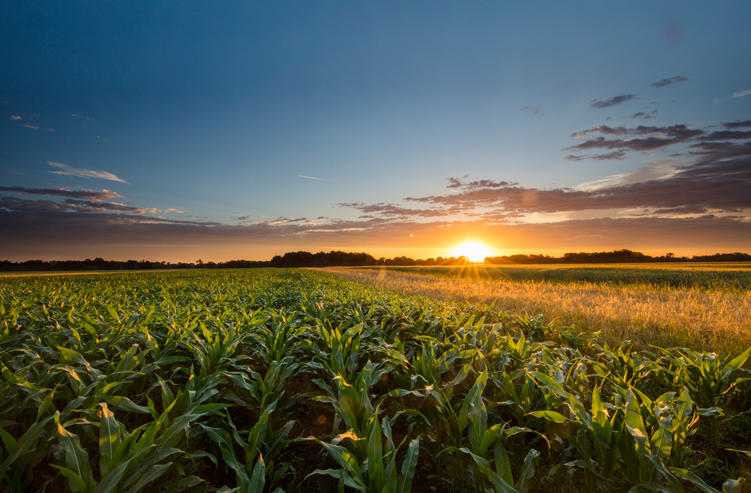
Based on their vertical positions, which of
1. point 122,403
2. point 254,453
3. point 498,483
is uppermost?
point 122,403

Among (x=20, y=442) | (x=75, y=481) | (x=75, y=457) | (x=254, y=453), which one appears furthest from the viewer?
(x=254, y=453)

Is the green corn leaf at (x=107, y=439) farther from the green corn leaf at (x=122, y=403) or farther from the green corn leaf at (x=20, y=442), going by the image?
the green corn leaf at (x=122, y=403)

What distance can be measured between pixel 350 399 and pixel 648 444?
2.14 meters

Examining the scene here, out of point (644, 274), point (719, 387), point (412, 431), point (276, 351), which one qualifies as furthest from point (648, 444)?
point (644, 274)

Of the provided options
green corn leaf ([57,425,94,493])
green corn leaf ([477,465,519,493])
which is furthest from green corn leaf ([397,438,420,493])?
green corn leaf ([57,425,94,493])

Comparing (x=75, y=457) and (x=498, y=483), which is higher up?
(x=75, y=457)

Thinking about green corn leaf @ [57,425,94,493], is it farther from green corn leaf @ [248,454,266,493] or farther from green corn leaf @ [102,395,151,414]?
green corn leaf @ [248,454,266,493]

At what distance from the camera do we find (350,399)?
2461 millimetres

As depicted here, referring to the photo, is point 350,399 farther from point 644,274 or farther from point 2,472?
point 644,274

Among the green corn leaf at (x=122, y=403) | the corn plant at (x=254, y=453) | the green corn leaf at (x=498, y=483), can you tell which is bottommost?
the corn plant at (x=254, y=453)

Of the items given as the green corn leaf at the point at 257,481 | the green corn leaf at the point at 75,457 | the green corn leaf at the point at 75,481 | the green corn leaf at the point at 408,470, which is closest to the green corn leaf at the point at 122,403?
→ the green corn leaf at the point at 75,457

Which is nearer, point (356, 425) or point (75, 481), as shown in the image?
point (75, 481)

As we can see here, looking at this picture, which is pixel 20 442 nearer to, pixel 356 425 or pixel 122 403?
pixel 122 403

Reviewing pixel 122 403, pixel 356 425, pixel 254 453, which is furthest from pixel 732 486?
pixel 122 403
